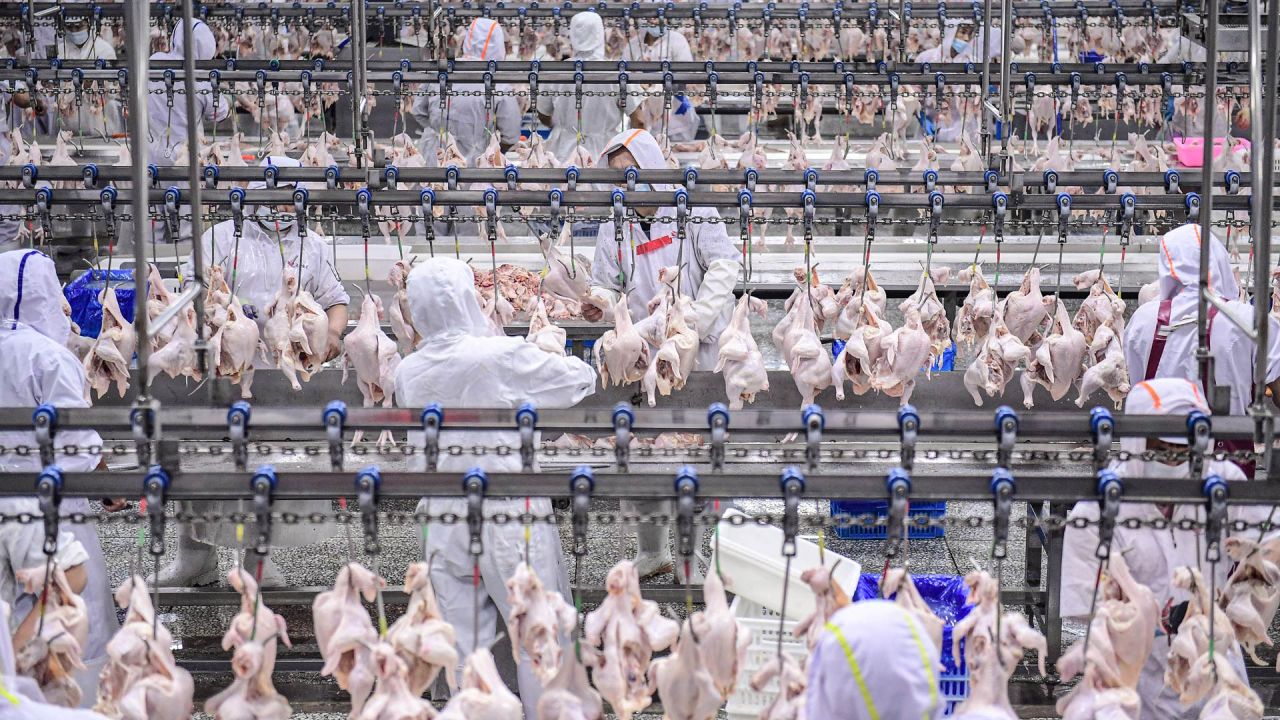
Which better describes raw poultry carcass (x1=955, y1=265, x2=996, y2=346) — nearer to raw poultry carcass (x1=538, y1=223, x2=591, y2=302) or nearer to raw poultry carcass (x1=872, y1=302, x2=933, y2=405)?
raw poultry carcass (x1=872, y1=302, x2=933, y2=405)

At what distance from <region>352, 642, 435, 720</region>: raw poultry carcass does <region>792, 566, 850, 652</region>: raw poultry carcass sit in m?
1.14

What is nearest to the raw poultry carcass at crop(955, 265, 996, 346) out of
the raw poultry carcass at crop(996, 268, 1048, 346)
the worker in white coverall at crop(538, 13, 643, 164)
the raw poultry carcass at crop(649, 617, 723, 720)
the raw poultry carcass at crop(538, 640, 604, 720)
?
the raw poultry carcass at crop(996, 268, 1048, 346)

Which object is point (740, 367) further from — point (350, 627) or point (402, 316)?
point (350, 627)

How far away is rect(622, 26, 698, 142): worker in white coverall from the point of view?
11289 mm

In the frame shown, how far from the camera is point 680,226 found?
21.7 feet

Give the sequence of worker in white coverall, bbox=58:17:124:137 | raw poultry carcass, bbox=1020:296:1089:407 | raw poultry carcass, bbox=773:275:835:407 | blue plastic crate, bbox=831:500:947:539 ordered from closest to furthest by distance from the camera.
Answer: raw poultry carcass, bbox=773:275:835:407 → raw poultry carcass, bbox=1020:296:1089:407 → blue plastic crate, bbox=831:500:947:539 → worker in white coverall, bbox=58:17:124:137

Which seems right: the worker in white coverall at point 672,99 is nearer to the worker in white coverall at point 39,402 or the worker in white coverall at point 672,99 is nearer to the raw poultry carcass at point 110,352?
the raw poultry carcass at point 110,352

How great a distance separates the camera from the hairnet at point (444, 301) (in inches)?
233

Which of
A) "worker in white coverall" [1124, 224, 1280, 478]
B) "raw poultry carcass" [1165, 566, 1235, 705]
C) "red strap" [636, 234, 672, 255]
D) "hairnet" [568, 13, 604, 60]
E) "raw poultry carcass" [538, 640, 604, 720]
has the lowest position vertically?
"raw poultry carcass" [538, 640, 604, 720]

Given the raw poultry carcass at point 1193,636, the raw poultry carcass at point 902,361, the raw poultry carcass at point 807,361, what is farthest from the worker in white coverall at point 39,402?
the raw poultry carcass at point 1193,636

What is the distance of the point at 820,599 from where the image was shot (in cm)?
482

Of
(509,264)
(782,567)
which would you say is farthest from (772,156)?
(782,567)

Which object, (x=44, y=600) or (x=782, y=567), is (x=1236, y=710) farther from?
(x=44, y=600)

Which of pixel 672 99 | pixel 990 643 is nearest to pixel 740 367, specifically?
pixel 990 643
